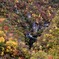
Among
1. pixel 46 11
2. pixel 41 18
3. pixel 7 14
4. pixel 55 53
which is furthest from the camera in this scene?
pixel 46 11

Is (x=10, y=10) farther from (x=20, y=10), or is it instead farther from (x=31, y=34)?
(x=31, y=34)

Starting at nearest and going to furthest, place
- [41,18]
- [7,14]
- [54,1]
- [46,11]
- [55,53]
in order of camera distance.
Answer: [55,53], [7,14], [41,18], [46,11], [54,1]

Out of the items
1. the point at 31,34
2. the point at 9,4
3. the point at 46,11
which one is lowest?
the point at 31,34

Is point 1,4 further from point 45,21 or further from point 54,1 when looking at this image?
point 54,1

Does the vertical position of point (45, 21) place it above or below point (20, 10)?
below

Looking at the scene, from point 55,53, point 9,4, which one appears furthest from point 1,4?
point 55,53

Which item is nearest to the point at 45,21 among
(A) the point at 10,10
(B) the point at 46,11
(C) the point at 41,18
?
(C) the point at 41,18

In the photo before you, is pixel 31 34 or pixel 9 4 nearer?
pixel 31 34
